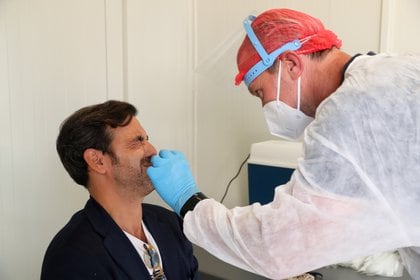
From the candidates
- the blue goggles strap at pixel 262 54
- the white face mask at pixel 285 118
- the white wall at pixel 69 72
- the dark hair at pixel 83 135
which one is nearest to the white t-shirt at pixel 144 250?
the dark hair at pixel 83 135

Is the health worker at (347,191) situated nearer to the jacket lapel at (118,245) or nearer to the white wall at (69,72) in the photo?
the jacket lapel at (118,245)

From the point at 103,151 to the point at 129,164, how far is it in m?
0.10

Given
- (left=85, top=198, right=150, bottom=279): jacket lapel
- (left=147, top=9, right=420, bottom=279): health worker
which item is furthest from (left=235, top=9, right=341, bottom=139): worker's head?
(left=85, top=198, right=150, bottom=279): jacket lapel

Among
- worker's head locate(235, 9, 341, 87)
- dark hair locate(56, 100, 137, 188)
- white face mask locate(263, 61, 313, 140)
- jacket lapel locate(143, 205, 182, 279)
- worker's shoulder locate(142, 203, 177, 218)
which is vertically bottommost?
jacket lapel locate(143, 205, 182, 279)

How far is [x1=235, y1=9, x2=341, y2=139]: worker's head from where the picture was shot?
3.57 feet

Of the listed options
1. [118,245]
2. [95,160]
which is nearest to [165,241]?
[118,245]

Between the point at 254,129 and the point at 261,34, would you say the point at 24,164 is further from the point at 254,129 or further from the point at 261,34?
the point at 261,34

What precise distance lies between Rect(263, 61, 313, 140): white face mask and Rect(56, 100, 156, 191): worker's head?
52cm

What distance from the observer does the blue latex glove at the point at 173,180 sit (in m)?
1.20

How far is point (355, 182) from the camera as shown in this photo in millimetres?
885

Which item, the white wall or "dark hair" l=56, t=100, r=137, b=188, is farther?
the white wall

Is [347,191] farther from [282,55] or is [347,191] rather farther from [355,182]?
[282,55]

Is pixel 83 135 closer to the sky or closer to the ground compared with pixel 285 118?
closer to the ground

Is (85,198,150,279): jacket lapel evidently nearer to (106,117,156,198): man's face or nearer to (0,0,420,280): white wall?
(106,117,156,198): man's face
